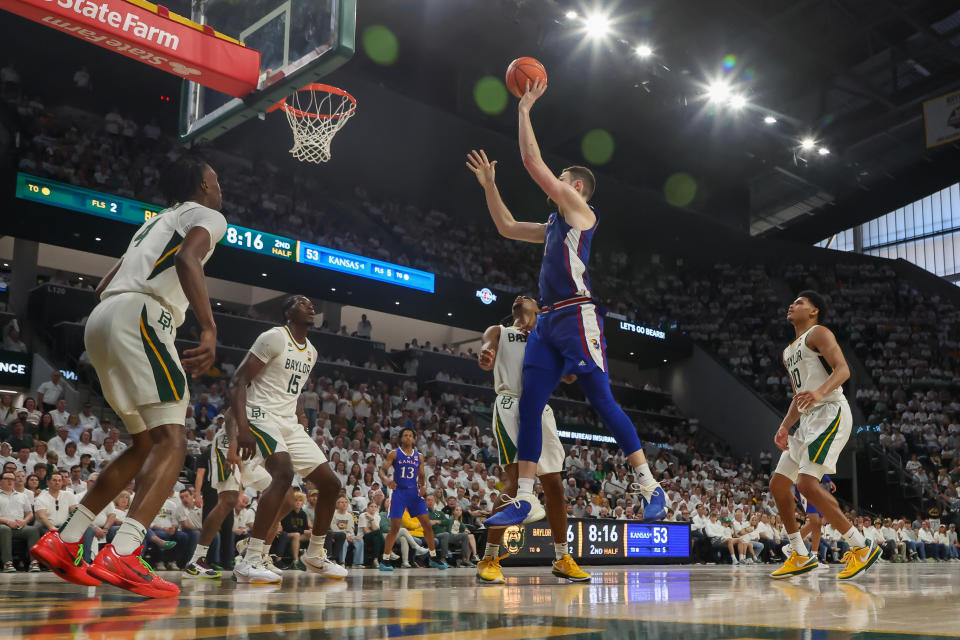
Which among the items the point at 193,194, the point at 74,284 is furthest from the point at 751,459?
the point at 193,194

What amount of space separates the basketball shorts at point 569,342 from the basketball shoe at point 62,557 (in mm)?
2335

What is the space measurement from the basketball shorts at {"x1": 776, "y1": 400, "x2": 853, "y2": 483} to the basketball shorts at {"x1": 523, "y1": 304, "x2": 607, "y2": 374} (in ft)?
7.04

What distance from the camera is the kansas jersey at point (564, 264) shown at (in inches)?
174

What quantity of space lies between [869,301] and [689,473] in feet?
41.1

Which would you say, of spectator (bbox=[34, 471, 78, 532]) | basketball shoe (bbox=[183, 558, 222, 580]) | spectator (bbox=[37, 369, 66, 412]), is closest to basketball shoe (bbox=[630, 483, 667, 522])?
basketball shoe (bbox=[183, 558, 222, 580])

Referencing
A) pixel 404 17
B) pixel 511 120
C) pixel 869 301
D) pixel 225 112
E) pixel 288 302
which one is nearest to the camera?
pixel 288 302

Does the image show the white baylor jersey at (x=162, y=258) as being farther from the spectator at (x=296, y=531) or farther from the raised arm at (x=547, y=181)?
the spectator at (x=296, y=531)

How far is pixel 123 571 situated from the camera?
318 centimetres

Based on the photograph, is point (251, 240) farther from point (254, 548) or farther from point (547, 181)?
point (547, 181)

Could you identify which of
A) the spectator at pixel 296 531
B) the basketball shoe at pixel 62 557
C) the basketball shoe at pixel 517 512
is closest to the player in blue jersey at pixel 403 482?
the spectator at pixel 296 531

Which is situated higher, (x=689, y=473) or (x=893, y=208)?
(x=893, y=208)

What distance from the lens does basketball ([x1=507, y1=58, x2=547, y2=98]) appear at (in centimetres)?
445

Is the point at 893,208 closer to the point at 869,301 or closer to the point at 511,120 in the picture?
the point at 869,301

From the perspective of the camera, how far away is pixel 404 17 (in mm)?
19500
